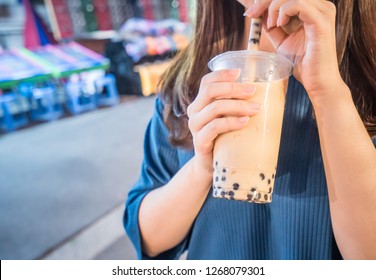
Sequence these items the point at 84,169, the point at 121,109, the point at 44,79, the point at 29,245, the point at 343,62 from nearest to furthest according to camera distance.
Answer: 1. the point at 343,62
2. the point at 29,245
3. the point at 84,169
4. the point at 44,79
5. the point at 121,109

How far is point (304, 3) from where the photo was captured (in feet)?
1.50

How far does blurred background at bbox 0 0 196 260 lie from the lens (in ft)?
5.97

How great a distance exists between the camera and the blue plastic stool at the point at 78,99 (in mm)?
4316

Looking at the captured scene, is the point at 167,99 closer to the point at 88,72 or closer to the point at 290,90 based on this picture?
the point at 290,90

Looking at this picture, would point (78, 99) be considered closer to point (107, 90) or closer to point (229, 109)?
point (107, 90)

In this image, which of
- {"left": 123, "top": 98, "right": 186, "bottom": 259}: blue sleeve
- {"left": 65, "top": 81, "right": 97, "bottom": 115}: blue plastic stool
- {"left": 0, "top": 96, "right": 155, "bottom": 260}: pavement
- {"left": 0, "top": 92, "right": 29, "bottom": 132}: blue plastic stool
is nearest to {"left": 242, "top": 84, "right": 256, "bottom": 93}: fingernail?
{"left": 123, "top": 98, "right": 186, "bottom": 259}: blue sleeve

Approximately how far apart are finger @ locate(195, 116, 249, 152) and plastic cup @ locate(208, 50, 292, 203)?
0.02 m

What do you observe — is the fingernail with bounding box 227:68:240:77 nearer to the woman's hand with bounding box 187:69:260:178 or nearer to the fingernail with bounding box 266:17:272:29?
the woman's hand with bounding box 187:69:260:178

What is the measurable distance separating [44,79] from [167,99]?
3690 millimetres

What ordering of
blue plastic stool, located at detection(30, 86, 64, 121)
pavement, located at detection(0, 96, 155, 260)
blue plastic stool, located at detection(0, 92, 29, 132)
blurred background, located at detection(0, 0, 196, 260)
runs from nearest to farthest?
pavement, located at detection(0, 96, 155, 260), blurred background, located at detection(0, 0, 196, 260), blue plastic stool, located at detection(0, 92, 29, 132), blue plastic stool, located at detection(30, 86, 64, 121)

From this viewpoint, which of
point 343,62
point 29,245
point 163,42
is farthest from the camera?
point 163,42

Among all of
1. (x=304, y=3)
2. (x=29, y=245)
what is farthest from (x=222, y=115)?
(x=29, y=245)
